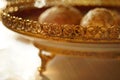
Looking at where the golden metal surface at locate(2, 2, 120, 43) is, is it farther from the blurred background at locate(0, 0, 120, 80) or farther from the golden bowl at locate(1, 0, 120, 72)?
the blurred background at locate(0, 0, 120, 80)

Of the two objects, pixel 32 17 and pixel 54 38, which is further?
pixel 32 17

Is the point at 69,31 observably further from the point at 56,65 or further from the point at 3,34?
the point at 3,34

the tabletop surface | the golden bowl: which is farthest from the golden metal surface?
the tabletop surface

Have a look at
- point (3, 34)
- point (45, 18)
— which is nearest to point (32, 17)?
point (45, 18)

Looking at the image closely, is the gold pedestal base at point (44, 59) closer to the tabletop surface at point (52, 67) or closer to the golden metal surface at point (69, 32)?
the tabletop surface at point (52, 67)

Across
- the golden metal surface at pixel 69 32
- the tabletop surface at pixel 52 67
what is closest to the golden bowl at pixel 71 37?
the golden metal surface at pixel 69 32

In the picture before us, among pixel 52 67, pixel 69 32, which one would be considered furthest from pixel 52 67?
pixel 69 32

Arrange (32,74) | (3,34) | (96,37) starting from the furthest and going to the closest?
1. (3,34)
2. (32,74)
3. (96,37)

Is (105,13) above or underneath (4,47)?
above

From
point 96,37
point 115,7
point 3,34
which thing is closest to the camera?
point 96,37
